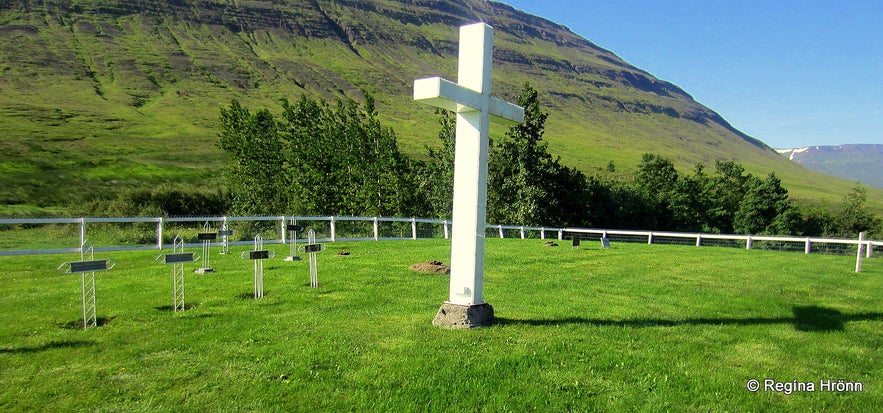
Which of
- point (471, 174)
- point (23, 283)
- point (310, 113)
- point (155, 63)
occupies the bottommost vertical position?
point (23, 283)

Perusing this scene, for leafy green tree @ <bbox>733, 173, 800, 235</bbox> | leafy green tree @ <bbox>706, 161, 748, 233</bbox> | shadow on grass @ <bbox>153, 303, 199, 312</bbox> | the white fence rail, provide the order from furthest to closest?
leafy green tree @ <bbox>706, 161, 748, 233</bbox>
leafy green tree @ <bbox>733, 173, 800, 235</bbox>
the white fence rail
shadow on grass @ <bbox>153, 303, 199, 312</bbox>

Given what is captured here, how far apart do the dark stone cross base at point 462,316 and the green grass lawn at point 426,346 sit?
24 centimetres

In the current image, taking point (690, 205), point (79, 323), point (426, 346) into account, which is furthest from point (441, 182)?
point (690, 205)

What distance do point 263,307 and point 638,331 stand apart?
19.1 feet

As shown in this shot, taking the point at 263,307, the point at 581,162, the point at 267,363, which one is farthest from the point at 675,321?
the point at 581,162

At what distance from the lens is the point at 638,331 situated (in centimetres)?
711

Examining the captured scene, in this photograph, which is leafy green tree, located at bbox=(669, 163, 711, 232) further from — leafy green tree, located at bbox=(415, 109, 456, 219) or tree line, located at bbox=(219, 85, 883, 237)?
leafy green tree, located at bbox=(415, 109, 456, 219)

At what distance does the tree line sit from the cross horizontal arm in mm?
31024

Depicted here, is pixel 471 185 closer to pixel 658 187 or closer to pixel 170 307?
pixel 170 307

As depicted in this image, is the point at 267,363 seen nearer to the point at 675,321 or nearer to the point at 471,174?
the point at 471,174

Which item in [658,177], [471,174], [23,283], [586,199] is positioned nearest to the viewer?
[471,174]

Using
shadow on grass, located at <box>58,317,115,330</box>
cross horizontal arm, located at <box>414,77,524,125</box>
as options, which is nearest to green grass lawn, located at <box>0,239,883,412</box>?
shadow on grass, located at <box>58,317,115,330</box>

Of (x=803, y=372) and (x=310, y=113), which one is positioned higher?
(x=310, y=113)

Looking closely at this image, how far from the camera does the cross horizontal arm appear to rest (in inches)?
254
